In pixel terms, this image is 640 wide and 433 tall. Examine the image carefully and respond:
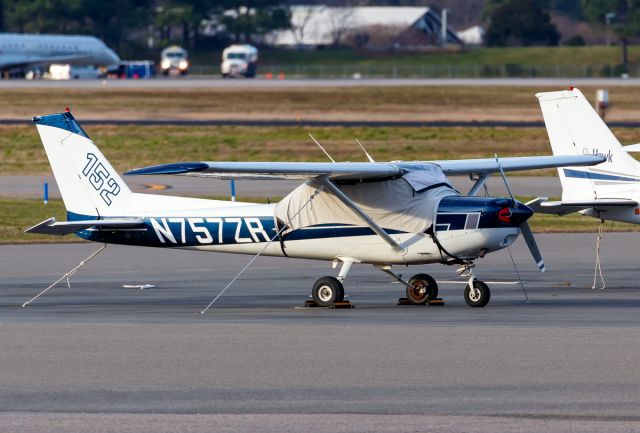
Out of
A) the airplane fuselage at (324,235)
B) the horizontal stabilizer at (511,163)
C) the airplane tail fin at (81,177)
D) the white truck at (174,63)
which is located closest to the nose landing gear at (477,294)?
the airplane fuselage at (324,235)

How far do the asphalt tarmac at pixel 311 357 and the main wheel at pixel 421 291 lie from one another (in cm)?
28

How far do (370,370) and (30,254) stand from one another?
40.5 feet

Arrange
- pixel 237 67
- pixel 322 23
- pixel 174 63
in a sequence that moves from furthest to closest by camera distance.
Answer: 1. pixel 322 23
2. pixel 174 63
3. pixel 237 67

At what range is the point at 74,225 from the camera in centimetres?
1625

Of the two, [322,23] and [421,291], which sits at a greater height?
[322,23]

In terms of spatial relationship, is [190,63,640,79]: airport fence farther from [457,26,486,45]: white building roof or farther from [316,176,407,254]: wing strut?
[316,176,407,254]: wing strut

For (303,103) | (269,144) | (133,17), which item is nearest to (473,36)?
(133,17)

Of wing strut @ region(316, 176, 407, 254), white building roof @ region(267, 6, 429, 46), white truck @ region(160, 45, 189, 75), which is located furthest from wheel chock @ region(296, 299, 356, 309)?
white building roof @ region(267, 6, 429, 46)

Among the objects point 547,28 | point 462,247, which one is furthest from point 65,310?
point 547,28

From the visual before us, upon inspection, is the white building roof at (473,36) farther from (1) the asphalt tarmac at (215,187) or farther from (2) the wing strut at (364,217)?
(2) the wing strut at (364,217)

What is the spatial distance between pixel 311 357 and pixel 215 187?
24.3 m

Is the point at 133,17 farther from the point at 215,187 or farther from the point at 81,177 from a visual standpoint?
the point at 81,177

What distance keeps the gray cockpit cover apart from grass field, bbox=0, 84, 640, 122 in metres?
40.9

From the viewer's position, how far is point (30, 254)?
22.3 metres
